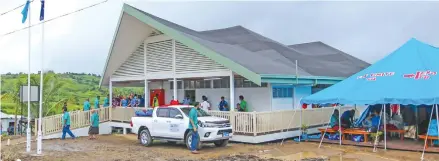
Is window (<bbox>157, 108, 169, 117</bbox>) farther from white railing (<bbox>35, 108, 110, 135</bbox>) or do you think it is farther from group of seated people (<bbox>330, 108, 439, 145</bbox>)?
white railing (<bbox>35, 108, 110, 135</bbox>)

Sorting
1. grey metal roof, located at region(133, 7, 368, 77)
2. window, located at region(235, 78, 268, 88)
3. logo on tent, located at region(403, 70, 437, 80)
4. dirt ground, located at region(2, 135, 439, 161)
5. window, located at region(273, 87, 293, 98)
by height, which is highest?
grey metal roof, located at region(133, 7, 368, 77)

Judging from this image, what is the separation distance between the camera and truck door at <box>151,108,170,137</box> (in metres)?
15.6

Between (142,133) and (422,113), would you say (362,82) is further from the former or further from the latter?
(142,133)

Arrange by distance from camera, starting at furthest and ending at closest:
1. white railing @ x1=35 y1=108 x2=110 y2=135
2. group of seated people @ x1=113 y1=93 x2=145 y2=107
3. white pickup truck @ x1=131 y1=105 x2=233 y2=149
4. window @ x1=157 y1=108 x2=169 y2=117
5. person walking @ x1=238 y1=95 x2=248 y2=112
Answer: group of seated people @ x1=113 y1=93 x2=145 y2=107, white railing @ x1=35 y1=108 x2=110 y2=135, person walking @ x1=238 y1=95 x2=248 y2=112, window @ x1=157 y1=108 x2=169 y2=117, white pickup truck @ x1=131 y1=105 x2=233 y2=149

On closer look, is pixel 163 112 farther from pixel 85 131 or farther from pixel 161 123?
pixel 85 131

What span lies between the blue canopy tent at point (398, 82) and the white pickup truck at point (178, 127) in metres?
3.60

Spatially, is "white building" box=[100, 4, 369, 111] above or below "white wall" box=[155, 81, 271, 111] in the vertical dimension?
above

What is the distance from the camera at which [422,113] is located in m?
17.3

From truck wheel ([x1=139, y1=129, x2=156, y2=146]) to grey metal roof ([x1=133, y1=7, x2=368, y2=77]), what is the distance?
14.0 feet

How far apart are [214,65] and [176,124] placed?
140 inches

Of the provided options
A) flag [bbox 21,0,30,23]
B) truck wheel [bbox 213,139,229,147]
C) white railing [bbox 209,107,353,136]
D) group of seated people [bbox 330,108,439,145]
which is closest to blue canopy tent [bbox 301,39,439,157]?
group of seated people [bbox 330,108,439,145]

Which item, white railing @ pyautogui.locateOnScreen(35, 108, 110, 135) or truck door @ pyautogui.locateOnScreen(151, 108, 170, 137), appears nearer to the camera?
truck door @ pyautogui.locateOnScreen(151, 108, 170, 137)

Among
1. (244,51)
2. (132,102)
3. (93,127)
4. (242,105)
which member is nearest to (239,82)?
(244,51)

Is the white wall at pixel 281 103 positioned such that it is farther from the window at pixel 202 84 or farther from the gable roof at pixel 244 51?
the window at pixel 202 84
